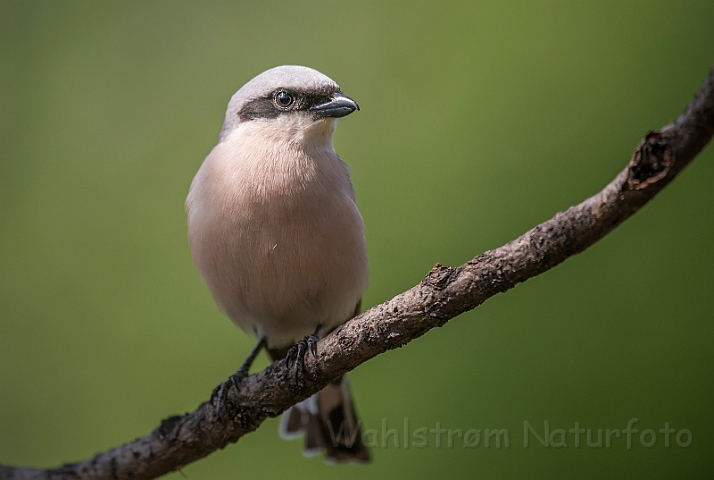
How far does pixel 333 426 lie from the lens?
11.6 ft

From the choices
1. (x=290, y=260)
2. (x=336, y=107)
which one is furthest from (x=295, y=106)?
(x=290, y=260)

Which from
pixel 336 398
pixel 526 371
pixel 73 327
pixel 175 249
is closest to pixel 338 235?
pixel 336 398

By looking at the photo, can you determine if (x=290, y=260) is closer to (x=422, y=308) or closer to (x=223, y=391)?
(x=223, y=391)

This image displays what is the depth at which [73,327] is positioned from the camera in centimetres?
425

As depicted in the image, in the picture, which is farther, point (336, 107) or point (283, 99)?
point (283, 99)

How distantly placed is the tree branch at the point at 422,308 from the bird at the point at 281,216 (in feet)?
0.48

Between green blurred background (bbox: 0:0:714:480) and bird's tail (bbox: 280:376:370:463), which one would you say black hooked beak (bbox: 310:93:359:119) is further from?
bird's tail (bbox: 280:376:370:463)

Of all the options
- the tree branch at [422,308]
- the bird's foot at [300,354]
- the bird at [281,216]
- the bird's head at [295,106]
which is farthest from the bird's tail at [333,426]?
the bird's head at [295,106]

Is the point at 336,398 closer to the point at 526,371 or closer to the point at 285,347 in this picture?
the point at 285,347

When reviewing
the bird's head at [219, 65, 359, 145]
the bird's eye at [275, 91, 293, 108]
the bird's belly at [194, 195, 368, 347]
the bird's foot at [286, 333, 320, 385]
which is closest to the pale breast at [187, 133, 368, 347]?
the bird's belly at [194, 195, 368, 347]

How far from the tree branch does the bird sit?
148 mm

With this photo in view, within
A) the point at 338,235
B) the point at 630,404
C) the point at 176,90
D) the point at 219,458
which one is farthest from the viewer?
the point at 176,90

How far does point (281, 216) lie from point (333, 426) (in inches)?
58.9

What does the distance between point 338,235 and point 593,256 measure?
1584 millimetres
